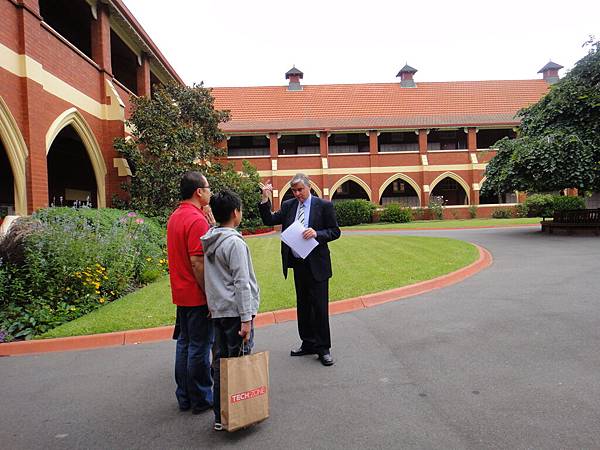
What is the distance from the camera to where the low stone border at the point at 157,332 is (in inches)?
207

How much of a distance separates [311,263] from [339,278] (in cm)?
419

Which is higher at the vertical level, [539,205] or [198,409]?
[539,205]

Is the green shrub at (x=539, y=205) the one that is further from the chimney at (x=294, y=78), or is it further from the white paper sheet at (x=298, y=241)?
the white paper sheet at (x=298, y=241)

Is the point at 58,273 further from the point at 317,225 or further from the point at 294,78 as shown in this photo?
the point at 294,78

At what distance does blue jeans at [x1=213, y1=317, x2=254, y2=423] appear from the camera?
10.2 feet

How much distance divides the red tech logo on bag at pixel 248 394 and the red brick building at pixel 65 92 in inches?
351

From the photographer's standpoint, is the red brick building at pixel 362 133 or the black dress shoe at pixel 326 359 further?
A: the red brick building at pixel 362 133

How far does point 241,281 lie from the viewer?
3059mm

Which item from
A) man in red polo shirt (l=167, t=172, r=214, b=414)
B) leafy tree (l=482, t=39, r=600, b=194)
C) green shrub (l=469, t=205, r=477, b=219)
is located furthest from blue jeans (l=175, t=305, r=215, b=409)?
green shrub (l=469, t=205, r=477, b=219)

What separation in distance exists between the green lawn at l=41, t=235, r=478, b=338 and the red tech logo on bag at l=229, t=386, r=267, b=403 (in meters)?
3.13

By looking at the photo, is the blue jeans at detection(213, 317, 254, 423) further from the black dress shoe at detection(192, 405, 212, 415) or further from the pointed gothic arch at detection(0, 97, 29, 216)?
the pointed gothic arch at detection(0, 97, 29, 216)

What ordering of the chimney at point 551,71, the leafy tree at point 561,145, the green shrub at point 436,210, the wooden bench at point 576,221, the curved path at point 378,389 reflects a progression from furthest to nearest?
the chimney at point 551,71
the green shrub at point 436,210
the wooden bench at point 576,221
the leafy tree at point 561,145
the curved path at point 378,389

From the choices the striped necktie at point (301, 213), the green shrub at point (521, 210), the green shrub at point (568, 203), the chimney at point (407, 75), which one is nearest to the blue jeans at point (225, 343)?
the striped necktie at point (301, 213)

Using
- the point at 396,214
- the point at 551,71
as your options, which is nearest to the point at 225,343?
the point at 396,214
